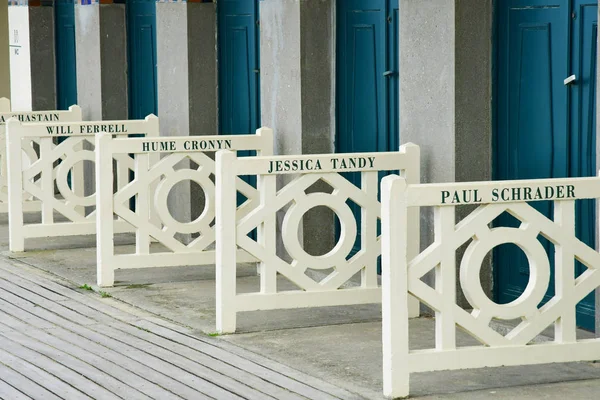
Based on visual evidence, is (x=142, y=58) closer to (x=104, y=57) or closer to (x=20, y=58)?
(x=104, y=57)

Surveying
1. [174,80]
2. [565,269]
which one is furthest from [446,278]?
[174,80]

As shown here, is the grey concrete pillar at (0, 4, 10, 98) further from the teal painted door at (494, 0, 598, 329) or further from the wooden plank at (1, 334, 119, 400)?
the teal painted door at (494, 0, 598, 329)

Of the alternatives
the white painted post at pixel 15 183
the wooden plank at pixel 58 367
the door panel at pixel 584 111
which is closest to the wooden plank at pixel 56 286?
the white painted post at pixel 15 183

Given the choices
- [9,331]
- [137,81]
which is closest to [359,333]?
[9,331]

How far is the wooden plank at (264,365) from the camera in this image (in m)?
5.89

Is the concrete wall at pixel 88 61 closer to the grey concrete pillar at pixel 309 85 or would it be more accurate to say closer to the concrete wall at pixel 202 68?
the concrete wall at pixel 202 68

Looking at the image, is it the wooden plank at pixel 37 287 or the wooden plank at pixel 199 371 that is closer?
the wooden plank at pixel 199 371

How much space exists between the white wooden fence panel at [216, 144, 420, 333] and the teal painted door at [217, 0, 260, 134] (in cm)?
298

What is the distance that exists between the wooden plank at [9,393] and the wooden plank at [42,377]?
134 mm

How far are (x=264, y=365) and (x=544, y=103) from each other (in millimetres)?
2250

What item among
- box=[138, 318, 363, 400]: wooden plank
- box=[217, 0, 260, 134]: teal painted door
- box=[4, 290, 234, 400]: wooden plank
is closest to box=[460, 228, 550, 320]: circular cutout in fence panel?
box=[138, 318, 363, 400]: wooden plank

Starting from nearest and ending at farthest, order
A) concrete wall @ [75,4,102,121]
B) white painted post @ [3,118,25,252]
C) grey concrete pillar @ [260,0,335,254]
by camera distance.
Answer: grey concrete pillar @ [260,0,335,254] < white painted post @ [3,118,25,252] < concrete wall @ [75,4,102,121]

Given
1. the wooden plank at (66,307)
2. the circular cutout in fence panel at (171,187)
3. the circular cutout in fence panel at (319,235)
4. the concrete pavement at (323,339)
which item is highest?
the circular cutout in fence panel at (171,187)

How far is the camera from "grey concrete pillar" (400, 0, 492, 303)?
7523 millimetres
